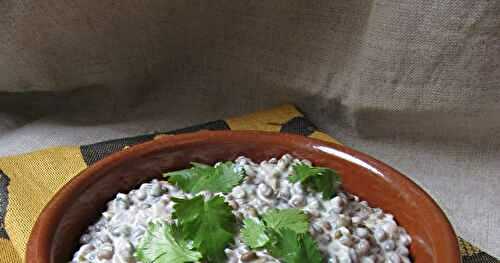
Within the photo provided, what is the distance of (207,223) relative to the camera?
1023 millimetres

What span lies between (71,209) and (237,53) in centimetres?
71

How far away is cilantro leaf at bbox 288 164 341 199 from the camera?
1.14m

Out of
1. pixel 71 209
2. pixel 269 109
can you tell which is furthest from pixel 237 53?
pixel 71 209

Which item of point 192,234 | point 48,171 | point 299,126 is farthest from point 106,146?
point 192,234

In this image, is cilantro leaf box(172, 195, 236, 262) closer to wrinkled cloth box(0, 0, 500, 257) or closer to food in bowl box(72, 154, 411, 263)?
food in bowl box(72, 154, 411, 263)

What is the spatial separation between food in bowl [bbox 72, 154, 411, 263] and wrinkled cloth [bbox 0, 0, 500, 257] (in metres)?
0.40

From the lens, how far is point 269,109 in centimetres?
170

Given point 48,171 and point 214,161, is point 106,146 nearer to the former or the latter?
point 48,171

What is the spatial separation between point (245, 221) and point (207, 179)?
0.13 metres

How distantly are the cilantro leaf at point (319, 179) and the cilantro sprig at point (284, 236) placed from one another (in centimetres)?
9

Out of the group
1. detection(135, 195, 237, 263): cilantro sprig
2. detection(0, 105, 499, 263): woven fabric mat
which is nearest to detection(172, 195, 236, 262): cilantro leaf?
detection(135, 195, 237, 263): cilantro sprig

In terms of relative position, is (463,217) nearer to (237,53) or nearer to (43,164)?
(237,53)

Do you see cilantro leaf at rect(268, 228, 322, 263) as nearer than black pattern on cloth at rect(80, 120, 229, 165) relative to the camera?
Yes

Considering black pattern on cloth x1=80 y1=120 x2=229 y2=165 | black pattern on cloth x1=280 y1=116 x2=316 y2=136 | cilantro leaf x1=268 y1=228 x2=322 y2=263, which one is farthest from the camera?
black pattern on cloth x1=280 y1=116 x2=316 y2=136
